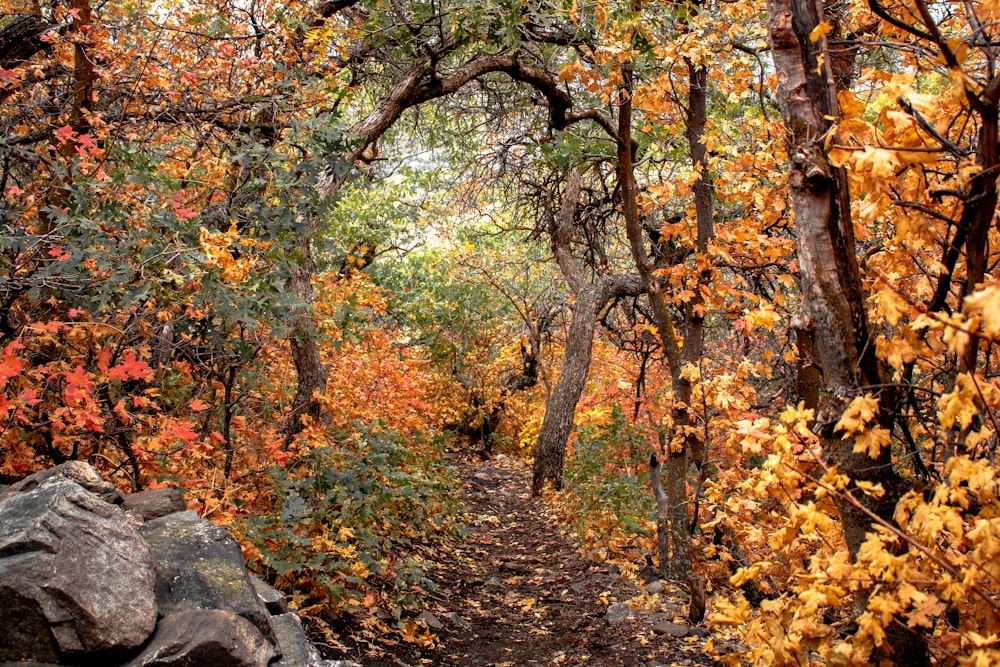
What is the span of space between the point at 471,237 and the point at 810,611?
11.1 m

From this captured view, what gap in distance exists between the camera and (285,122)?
227 inches

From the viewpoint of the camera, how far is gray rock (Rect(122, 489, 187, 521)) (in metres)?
3.82

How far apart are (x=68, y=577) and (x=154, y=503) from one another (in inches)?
43.9

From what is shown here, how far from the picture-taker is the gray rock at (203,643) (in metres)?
2.84

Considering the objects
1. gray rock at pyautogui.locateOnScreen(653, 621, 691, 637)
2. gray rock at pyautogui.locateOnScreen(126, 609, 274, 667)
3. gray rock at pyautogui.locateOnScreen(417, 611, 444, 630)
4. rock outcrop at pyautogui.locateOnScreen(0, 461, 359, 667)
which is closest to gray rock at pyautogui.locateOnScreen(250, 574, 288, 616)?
rock outcrop at pyautogui.locateOnScreen(0, 461, 359, 667)

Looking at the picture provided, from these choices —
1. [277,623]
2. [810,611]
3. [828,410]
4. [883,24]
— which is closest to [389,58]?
[883,24]

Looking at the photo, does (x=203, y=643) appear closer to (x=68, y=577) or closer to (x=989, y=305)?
(x=68, y=577)

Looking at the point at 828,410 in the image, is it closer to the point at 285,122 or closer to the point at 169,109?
the point at 285,122

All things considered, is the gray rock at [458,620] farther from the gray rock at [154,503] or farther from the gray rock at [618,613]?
the gray rock at [154,503]

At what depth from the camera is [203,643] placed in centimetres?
289

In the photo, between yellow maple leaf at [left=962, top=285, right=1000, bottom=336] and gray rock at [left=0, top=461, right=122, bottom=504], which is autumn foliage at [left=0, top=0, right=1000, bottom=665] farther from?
gray rock at [left=0, top=461, right=122, bottom=504]

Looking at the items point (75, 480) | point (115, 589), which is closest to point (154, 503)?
point (75, 480)

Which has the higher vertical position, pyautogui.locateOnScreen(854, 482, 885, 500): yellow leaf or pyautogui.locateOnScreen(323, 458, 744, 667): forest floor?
pyautogui.locateOnScreen(854, 482, 885, 500): yellow leaf

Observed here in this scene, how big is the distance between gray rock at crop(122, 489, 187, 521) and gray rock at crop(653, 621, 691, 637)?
3362 mm
